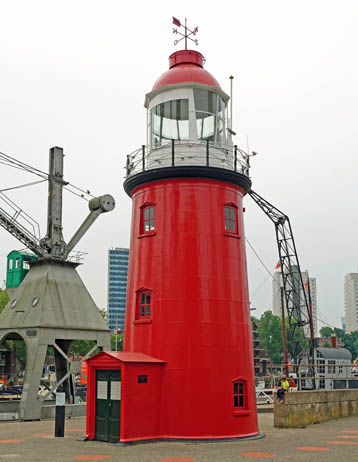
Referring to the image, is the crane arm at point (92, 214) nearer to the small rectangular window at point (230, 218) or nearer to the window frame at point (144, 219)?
the window frame at point (144, 219)

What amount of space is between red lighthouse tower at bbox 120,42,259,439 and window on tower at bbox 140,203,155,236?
43mm

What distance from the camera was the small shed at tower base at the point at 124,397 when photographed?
62.8 ft

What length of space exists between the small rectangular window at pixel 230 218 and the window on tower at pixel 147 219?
9.39 feet

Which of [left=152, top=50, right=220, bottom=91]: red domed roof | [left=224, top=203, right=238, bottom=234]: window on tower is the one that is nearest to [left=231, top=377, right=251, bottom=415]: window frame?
[left=224, top=203, right=238, bottom=234]: window on tower

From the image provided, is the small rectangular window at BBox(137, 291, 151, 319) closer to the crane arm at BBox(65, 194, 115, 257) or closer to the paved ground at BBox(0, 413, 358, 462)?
the paved ground at BBox(0, 413, 358, 462)

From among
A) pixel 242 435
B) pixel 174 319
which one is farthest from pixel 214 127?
pixel 242 435

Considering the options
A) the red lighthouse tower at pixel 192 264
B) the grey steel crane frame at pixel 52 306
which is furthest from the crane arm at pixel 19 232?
the red lighthouse tower at pixel 192 264

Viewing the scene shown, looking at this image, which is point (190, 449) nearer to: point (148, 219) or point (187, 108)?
point (148, 219)

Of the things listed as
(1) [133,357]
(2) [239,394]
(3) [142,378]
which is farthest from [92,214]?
(2) [239,394]

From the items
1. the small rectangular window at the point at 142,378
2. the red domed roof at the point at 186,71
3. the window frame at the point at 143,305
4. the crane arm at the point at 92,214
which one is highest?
the red domed roof at the point at 186,71

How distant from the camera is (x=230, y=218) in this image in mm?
22109

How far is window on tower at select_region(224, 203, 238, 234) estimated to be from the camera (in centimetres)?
2194

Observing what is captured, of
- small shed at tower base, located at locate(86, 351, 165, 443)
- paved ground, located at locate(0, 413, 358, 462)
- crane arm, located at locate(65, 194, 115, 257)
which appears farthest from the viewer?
crane arm, located at locate(65, 194, 115, 257)

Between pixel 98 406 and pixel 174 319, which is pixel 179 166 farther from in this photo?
pixel 98 406
